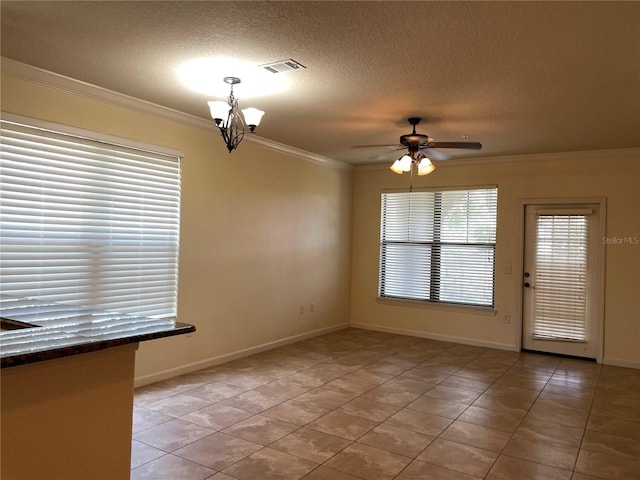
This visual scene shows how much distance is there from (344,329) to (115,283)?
3.87m

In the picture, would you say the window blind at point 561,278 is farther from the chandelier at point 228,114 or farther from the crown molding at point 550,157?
the chandelier at point 228,114

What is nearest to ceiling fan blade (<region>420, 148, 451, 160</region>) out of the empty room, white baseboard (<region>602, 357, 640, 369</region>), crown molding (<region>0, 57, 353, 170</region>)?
the empty room

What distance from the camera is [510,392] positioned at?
4.28m

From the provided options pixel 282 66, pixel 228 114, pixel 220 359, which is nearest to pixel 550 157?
pixel 282 66

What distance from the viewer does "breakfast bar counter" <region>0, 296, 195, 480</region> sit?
4.97ft

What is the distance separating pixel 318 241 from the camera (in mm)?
6469

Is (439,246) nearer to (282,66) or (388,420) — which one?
(388,420)

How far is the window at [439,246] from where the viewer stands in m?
6.19

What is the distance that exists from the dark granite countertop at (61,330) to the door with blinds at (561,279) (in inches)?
203

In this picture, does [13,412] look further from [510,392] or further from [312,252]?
[312,252]

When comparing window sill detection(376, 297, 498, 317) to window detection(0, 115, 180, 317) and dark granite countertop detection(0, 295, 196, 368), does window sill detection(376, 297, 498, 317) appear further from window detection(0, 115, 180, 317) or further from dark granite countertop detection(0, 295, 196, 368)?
dark granite countertop detection(0, 295, 196, 368)

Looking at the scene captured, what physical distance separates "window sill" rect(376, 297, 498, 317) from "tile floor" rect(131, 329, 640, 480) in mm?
859

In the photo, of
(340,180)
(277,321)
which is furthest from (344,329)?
(340,180)

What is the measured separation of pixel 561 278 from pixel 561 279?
12 mm
